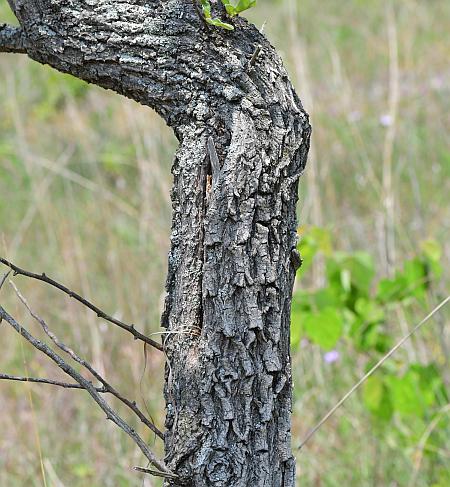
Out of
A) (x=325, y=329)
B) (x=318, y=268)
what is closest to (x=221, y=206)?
(x=325, y=329)

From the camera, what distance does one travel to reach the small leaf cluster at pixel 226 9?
0.90 meters

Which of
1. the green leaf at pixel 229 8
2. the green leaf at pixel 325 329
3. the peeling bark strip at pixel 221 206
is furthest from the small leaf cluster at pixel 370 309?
the green leaf at pixel 229 8

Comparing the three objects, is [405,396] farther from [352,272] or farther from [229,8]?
[229,8]

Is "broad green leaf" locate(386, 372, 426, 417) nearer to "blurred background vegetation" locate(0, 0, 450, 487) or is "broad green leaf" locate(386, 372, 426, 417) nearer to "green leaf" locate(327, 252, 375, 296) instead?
"blurred background vegetation" locate(0, 0, 450, 487)

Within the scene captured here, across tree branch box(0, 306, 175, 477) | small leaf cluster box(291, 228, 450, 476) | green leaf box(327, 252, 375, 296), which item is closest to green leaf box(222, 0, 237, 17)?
tree branch box(0, 306, 175, 477)

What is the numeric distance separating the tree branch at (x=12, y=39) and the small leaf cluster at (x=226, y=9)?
271mm

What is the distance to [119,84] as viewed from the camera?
3.17 ft

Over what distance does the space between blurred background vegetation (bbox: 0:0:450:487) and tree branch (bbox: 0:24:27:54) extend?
0.34 metres

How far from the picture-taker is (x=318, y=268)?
2.72 meters

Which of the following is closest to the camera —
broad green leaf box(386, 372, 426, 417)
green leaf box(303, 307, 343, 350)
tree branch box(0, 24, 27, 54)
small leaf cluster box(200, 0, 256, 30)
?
small leaf cluster box(200, 0, 256, 30)

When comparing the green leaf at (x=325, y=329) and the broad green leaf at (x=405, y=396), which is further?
the broad green leaf at (x=405, y=396)

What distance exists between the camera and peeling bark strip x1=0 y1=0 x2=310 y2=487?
92cm

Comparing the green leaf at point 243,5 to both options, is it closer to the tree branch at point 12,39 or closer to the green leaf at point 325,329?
the tree branch at point 12,39

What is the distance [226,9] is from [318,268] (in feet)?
6.08
